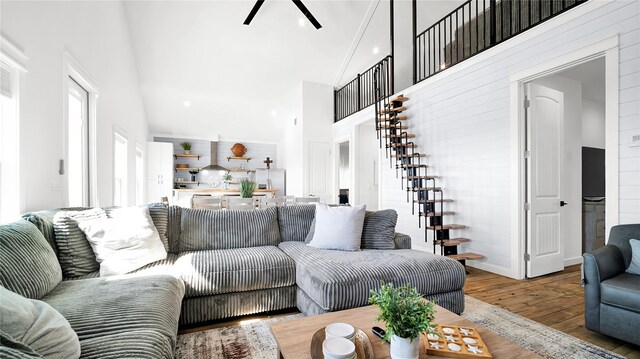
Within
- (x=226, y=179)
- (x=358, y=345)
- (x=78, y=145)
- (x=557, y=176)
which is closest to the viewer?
(x=358, y=345)

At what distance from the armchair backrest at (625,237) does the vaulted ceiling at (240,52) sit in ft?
16.1

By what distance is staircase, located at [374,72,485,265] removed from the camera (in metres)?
4.08

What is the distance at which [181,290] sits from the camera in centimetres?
201

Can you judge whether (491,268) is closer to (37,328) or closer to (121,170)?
(37,328)

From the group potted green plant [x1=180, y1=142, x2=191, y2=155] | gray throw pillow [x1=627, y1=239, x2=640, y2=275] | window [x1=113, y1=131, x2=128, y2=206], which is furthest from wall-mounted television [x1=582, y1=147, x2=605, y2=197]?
potted green plant [x1=180, y1=142, x2=191, y2=155]

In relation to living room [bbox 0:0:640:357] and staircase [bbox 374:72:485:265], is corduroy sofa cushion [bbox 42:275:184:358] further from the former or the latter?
staircase [bbox 374:72:485:265]

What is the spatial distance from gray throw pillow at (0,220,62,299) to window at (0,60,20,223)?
418mm

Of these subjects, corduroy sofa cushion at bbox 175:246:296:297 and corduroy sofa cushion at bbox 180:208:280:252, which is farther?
corduroy sofa cushion at bbox 180:208:280:252

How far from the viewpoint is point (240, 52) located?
6.04 meters

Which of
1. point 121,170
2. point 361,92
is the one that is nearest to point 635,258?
point 361,92

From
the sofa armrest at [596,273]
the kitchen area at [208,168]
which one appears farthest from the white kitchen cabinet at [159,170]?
the sofa armrest at [596,273]

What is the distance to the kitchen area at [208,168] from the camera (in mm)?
7785

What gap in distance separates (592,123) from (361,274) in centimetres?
561

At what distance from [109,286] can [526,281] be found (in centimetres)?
401
